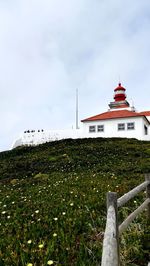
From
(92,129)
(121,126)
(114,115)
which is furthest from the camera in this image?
(92,129)

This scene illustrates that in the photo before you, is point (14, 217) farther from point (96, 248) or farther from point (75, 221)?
point (96, 248)

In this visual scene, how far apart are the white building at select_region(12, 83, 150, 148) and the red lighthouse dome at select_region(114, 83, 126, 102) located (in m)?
14.6

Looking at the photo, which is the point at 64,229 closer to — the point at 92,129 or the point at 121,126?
the point at 121,126

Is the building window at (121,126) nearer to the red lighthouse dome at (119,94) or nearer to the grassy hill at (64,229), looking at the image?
the red lighthouse dome at (119,94)

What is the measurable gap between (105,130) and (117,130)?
157 cm

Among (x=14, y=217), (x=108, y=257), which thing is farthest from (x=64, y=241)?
(x=108, y=257)

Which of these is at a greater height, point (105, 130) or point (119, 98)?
point (119, 98)

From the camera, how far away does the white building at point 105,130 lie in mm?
35281

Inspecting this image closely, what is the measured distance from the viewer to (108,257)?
Answer: 235cm

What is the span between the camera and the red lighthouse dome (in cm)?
5300

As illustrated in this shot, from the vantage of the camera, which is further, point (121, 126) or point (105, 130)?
point (105, 130)

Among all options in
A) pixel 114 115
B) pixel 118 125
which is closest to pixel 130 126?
pixel 118 125

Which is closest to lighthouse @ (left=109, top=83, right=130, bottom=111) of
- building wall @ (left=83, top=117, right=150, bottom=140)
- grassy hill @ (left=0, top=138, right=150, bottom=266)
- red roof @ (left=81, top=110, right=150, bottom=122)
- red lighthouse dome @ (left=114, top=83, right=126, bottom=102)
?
red lighthouse dome @ (left=114, top=83, right=126, bottom=102)

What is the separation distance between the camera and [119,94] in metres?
53.6
